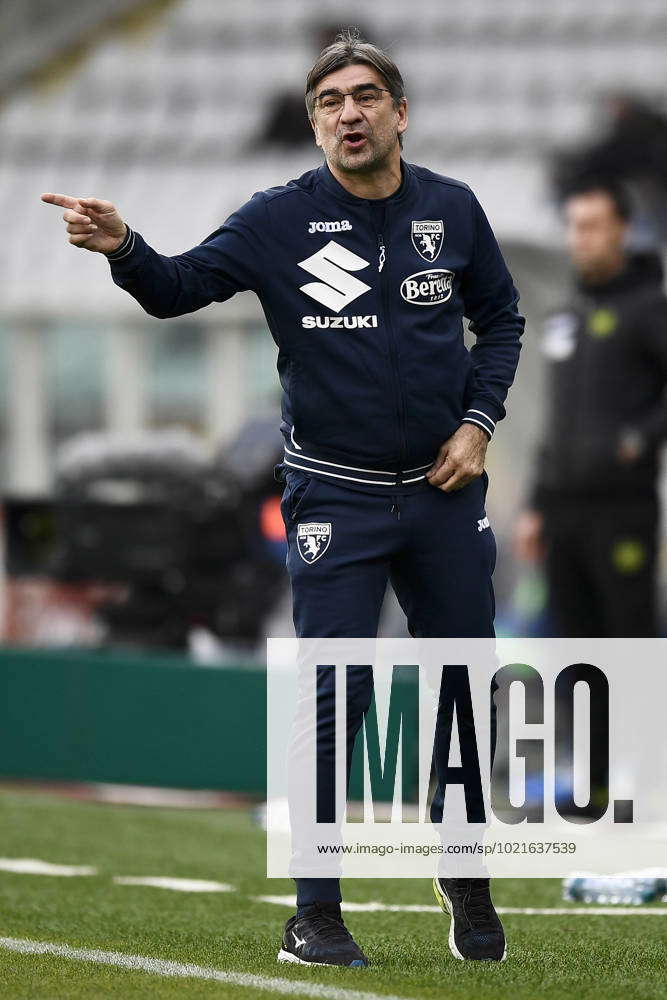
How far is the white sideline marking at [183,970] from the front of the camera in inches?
129

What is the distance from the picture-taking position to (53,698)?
8.23 m

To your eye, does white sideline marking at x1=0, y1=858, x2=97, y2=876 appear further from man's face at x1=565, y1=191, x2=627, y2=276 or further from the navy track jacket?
man's face at x1=565, y1=191, x2=627, y2=276

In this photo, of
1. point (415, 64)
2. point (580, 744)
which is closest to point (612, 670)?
point (580, 744)

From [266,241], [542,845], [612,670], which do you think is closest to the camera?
[266,241]

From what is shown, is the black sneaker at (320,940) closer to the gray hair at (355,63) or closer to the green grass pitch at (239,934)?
the green grass pitch at (239,934)

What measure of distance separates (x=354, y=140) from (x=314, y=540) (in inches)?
31.7

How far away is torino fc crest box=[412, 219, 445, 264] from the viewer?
3.77 metres

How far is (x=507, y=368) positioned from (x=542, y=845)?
170cm

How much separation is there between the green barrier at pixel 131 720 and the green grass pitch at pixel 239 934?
1.22 metres

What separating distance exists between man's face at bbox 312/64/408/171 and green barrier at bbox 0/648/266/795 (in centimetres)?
420

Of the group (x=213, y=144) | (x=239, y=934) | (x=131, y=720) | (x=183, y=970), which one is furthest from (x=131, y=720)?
(x=213, y=144)

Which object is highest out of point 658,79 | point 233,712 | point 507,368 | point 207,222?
point 658,79

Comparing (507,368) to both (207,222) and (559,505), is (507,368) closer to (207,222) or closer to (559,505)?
(559,505)

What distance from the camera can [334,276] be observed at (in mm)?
3734
